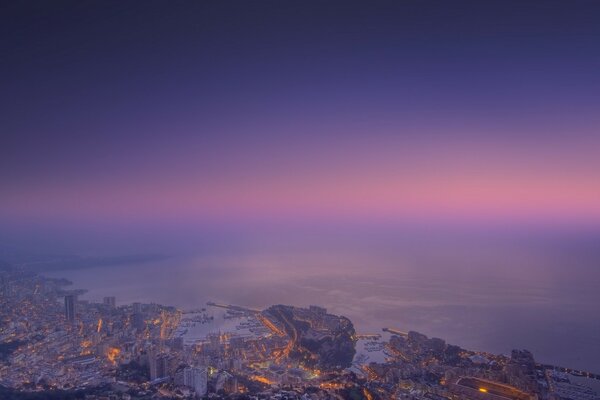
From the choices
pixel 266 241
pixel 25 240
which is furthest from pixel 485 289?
pixel 25 240

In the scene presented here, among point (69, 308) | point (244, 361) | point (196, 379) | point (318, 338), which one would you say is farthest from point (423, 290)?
point (69, 308)

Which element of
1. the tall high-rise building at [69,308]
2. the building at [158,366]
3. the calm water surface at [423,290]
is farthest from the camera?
the calm water surface at [423,290]

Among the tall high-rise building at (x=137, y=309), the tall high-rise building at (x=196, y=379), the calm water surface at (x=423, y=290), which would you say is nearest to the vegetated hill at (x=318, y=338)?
the calm water surface at (x=423, y=290)

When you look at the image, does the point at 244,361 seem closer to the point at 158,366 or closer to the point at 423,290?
the point at 158,366

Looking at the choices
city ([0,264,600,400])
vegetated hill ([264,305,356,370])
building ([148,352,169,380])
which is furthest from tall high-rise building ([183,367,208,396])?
vegetated hill ([264,305,356,370])

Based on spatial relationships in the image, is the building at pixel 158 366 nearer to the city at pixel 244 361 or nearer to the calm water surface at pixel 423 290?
the city at pixel 244 361

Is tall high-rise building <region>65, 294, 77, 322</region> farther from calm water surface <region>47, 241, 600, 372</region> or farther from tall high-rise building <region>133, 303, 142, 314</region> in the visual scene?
calm water surface <region>47, 241, 600, 372</region>

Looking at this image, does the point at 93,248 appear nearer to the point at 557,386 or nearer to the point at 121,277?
the point at 121,277
